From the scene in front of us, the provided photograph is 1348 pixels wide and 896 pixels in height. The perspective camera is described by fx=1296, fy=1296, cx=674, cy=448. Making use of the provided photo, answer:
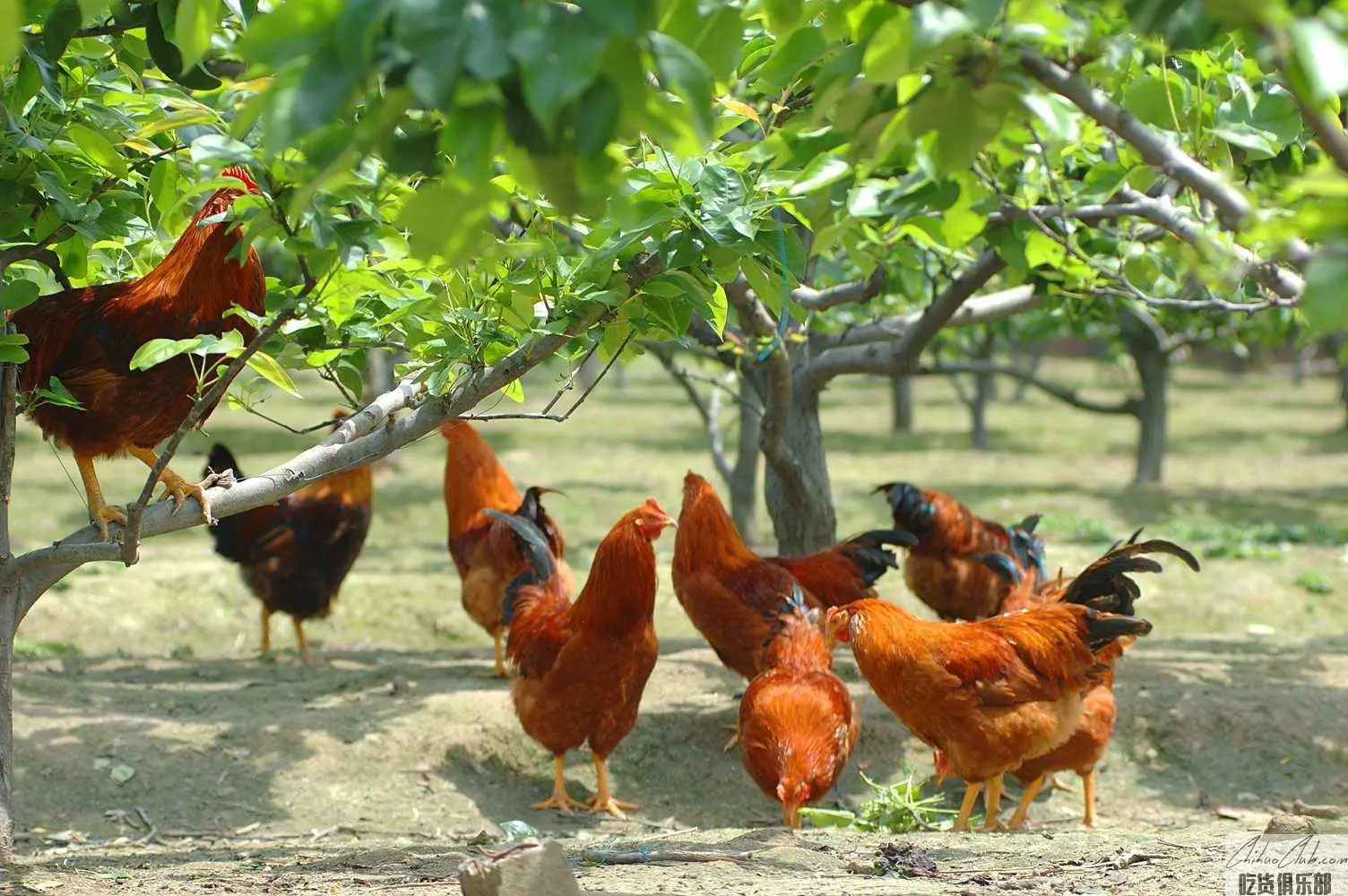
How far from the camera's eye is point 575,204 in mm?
1808

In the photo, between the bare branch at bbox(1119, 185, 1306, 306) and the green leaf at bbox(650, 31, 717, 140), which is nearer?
the green leaf at bbox(650, 31, 717, 140)

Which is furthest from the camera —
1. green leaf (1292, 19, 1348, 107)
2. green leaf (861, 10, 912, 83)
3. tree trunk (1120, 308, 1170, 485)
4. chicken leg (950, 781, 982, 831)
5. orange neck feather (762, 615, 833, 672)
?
tree trunk (1120, 308, 1170, 485)

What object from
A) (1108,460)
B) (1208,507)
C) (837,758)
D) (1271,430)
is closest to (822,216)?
(837,758)

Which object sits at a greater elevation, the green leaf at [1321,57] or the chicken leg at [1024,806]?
the green leaf at [1321,57]

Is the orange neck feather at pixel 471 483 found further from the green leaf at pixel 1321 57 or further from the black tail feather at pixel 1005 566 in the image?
the green leaf at pixel 1321 57

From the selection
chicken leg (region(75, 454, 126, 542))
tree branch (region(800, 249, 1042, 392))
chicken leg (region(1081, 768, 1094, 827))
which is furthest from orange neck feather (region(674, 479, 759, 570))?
chicken leg (region(75, 454, 126, 542))

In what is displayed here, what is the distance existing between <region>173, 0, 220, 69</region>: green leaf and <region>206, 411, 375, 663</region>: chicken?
6.22 m

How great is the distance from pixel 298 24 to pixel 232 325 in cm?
204

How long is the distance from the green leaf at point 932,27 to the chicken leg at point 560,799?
180 inches

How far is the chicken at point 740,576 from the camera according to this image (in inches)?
239

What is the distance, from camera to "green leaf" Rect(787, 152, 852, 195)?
2.54 m

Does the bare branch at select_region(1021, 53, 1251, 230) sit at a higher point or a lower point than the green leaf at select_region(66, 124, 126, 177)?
lower

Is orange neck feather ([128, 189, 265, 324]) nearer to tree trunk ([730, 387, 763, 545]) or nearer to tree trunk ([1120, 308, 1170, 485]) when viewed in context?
tree trunk ([730, 387, 763, 545])

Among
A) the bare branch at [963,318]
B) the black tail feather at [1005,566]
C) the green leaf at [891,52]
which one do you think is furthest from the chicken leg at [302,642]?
the green leaf at [891,52]
